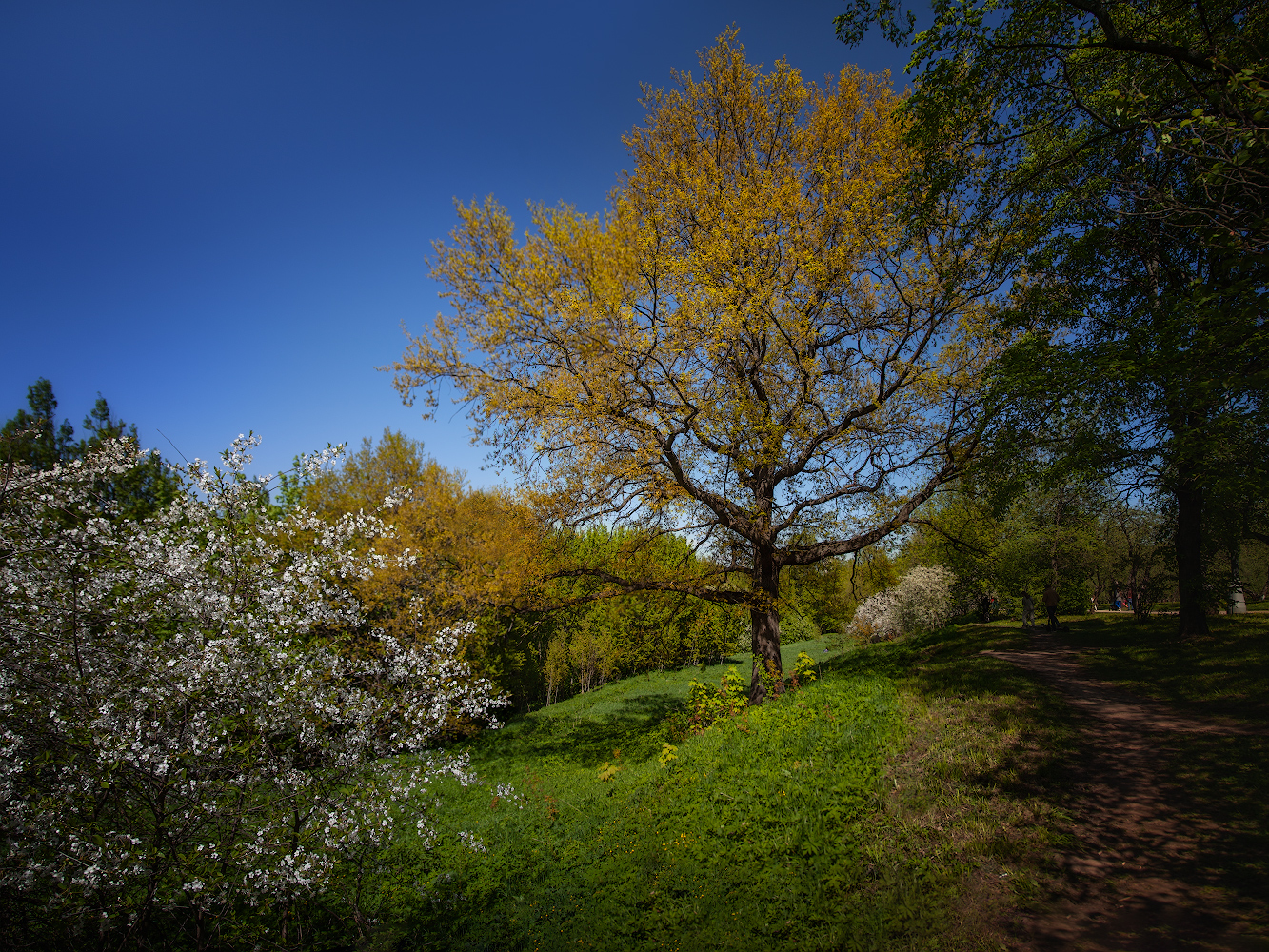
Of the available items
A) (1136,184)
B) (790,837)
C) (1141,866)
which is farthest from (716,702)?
(1136,184)

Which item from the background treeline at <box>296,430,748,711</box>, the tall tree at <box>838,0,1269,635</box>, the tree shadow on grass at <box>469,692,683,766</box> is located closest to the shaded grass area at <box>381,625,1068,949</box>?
the tree shadow on grass at <box>469,692,683,766</box>

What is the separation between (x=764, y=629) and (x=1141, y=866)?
23.6 feet

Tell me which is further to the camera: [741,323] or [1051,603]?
[1051,603]

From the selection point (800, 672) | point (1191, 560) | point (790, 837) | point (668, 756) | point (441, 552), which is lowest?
point (668, 756)

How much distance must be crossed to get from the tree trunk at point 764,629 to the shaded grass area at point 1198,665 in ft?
19.6

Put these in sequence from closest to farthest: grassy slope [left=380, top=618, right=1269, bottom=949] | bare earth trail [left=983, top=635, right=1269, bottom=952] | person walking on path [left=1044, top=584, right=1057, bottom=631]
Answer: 1. bare earth trail [left=983, top=635, right=1269, bottom=952]
2. grassy slope [left=380, top=618, right=1269, bottom=949]
3. person walking on path [left=1044, top=584, right=1057, bottom=631]

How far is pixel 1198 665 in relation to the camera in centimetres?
891

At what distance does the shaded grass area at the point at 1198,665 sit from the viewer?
23.4 feet

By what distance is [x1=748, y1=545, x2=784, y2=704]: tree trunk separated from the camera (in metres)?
10.8

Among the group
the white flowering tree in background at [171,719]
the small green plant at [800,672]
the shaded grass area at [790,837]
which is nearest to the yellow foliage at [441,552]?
the white flowering tree in background at [171,719]

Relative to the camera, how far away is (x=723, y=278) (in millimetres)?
9750

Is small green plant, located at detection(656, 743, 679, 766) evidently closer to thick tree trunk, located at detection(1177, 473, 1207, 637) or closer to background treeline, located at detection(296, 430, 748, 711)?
background treeline, located at detection(296, 430, 748, 711)

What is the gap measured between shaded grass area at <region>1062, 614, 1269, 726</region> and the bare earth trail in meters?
1.05

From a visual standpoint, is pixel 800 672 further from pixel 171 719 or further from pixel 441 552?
pixel 171 719
